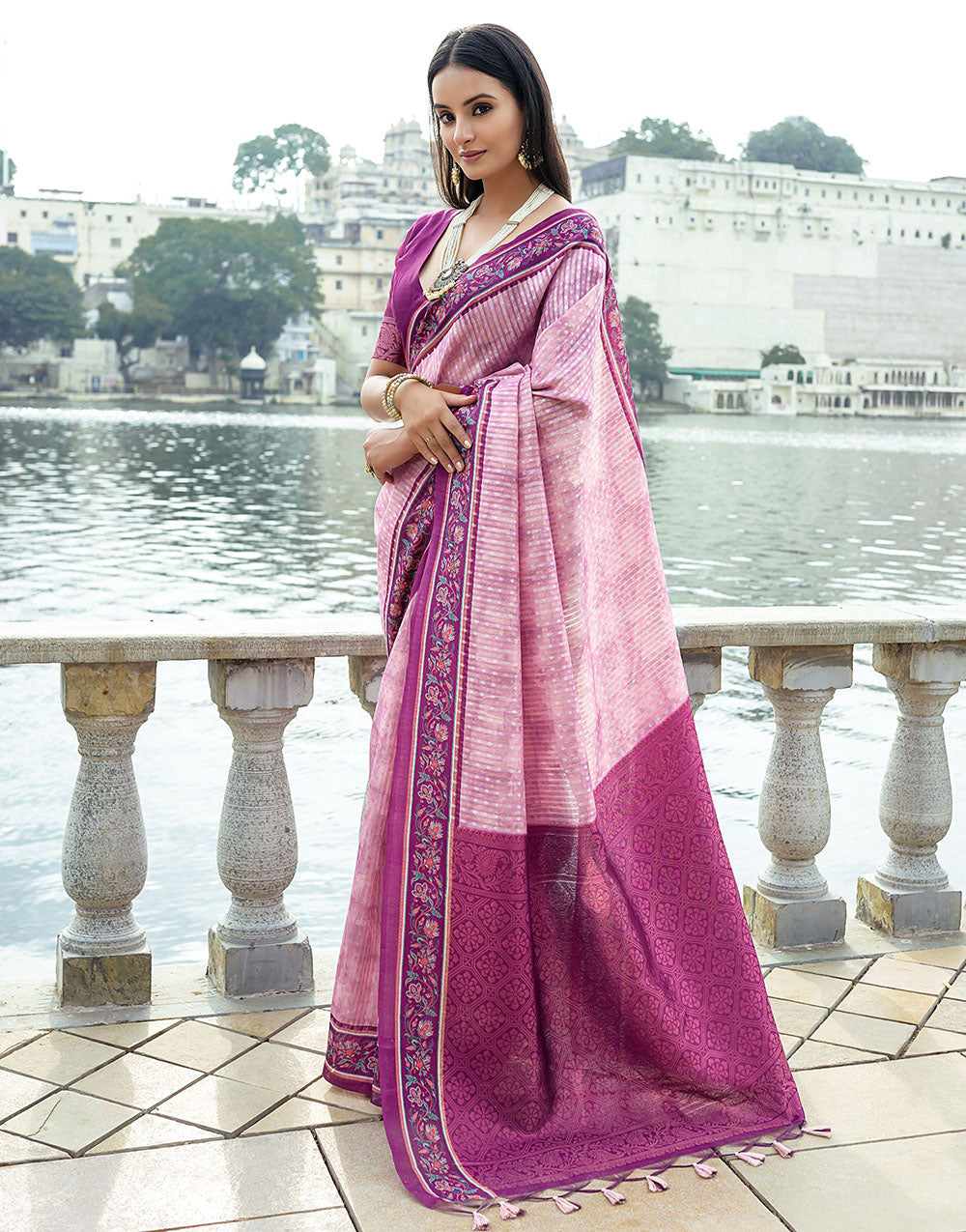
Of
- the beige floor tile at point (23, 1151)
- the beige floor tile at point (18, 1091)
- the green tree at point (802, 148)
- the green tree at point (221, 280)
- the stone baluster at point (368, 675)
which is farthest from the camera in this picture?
the green tree at point (802, 148)

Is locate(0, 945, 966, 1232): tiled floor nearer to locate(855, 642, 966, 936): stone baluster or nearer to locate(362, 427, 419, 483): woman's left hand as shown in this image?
locate(855, 642, 966, 936): stone baluster

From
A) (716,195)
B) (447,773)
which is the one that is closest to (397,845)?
(447,773)

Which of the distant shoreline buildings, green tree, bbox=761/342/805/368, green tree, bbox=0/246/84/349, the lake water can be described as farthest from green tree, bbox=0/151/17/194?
green tree, bbox=761/342/805/368

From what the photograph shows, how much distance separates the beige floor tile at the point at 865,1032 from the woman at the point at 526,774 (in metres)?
0.21

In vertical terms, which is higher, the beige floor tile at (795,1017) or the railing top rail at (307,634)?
the railing top rail at (307,634)

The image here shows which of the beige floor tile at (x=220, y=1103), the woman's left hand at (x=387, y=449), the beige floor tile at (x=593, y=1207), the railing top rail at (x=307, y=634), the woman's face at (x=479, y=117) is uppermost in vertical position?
the woman's face at (x=479, y=117)

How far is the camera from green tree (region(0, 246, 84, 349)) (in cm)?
5297

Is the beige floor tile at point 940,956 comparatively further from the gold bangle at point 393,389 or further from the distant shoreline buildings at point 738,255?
the distant shoreline buildings at point 738,255

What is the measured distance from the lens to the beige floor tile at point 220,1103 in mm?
1665

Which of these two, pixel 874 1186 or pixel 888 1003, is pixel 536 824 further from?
pixel 888 1003

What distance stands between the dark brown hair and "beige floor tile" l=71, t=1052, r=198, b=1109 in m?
1.15

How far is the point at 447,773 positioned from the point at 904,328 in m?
65.2

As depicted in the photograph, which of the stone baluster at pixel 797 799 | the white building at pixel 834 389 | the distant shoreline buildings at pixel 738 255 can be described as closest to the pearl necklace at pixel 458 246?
the stone baluster at pixel 797 799

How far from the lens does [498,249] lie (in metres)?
1.72
